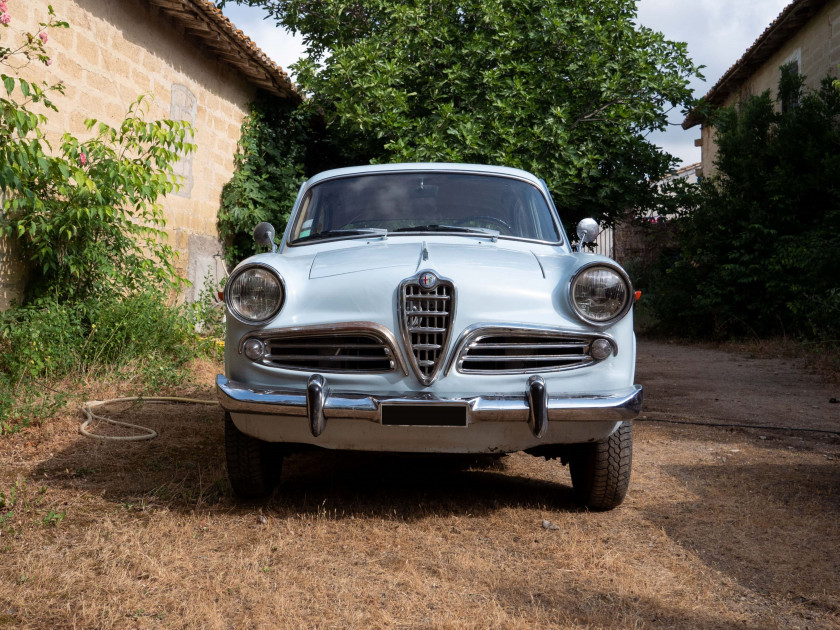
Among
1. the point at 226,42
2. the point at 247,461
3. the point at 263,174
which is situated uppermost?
the point at 226,42

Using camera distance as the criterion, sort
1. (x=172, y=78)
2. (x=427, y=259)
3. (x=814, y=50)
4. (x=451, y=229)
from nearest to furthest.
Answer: (x=427, y=259) < (x=451, y=229) < (x=172, y=78) < (x=814, y=50)

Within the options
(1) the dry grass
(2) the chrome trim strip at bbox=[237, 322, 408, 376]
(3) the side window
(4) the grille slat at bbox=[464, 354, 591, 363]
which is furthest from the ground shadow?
(3) the side window

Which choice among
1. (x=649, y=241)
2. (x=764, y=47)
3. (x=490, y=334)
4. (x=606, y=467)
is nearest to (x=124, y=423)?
(x=490, y=334)

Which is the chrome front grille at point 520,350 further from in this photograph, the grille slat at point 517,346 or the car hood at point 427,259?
the car hood at point 427,259

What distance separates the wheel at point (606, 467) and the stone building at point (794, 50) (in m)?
10.9

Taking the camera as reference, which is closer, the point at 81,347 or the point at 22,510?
the point at 22,510

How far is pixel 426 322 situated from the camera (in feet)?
10.4

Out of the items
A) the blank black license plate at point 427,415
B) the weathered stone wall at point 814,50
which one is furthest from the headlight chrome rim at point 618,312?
the weathered stone wall at point 814,50

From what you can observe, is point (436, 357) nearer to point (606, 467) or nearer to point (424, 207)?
point (606, 467)

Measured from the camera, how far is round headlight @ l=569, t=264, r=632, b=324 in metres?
3.25

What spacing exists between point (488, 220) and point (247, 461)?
6.00ft

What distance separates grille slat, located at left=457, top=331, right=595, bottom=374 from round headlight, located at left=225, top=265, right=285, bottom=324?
833mm

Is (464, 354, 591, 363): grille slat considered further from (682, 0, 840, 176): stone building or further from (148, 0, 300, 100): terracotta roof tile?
(682, 0, 840, 176): stone building

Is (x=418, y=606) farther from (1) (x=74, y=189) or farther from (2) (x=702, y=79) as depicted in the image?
(2) (x=702, y=79)
